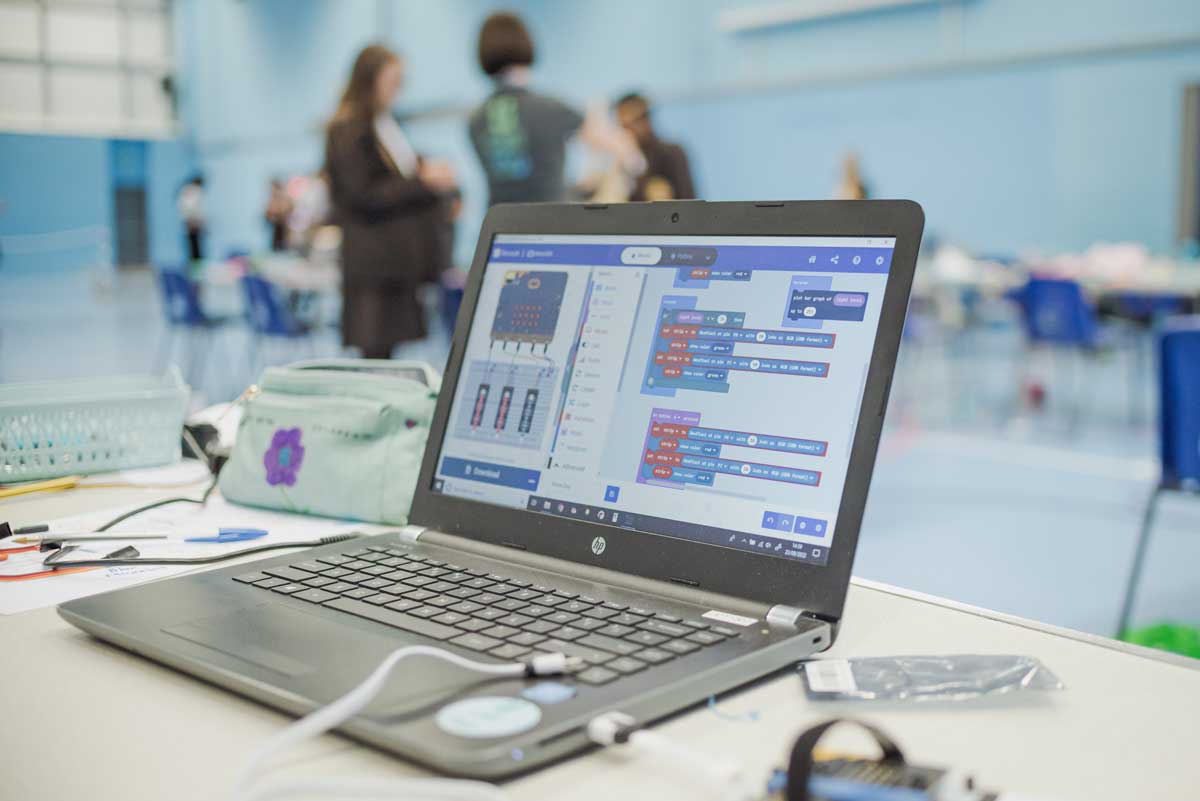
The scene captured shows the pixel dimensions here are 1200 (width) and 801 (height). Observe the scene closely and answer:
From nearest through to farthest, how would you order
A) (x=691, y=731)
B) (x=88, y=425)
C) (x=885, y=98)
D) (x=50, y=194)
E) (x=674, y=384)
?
1. (x=691, y=731)
2. (x=674, y=384)
3. (x=88, y=425)
4. (x=885, y=98)
5. (x=50, y=194)

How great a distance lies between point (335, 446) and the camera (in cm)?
107

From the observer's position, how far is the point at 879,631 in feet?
2.49

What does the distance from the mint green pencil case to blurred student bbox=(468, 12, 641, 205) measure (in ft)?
7.97

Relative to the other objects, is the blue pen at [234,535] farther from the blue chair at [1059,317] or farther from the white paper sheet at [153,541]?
the blue chair at [1059,317]

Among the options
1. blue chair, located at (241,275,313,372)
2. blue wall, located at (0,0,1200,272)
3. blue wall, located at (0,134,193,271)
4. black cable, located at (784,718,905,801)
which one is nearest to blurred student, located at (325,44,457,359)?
blue chair, located at (241,275,313,372)

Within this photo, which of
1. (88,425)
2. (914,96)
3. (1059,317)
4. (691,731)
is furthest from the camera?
(914,96)

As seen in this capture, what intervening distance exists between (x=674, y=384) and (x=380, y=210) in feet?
9.44

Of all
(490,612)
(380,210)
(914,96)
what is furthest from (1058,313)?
(490,612)

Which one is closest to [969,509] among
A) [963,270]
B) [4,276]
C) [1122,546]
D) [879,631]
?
[1122,546]

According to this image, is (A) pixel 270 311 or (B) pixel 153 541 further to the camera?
(A) pixel 270 311

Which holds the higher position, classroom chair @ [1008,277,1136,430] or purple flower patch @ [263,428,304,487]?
classroom chair @ [1008,277,1136,430]

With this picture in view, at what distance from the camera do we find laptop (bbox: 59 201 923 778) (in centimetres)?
62

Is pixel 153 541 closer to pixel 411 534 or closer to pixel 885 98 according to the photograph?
pixel 411 534

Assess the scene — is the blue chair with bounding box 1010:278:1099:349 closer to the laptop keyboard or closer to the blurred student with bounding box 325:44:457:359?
the blurred student with bounding box 325:44:457:359
